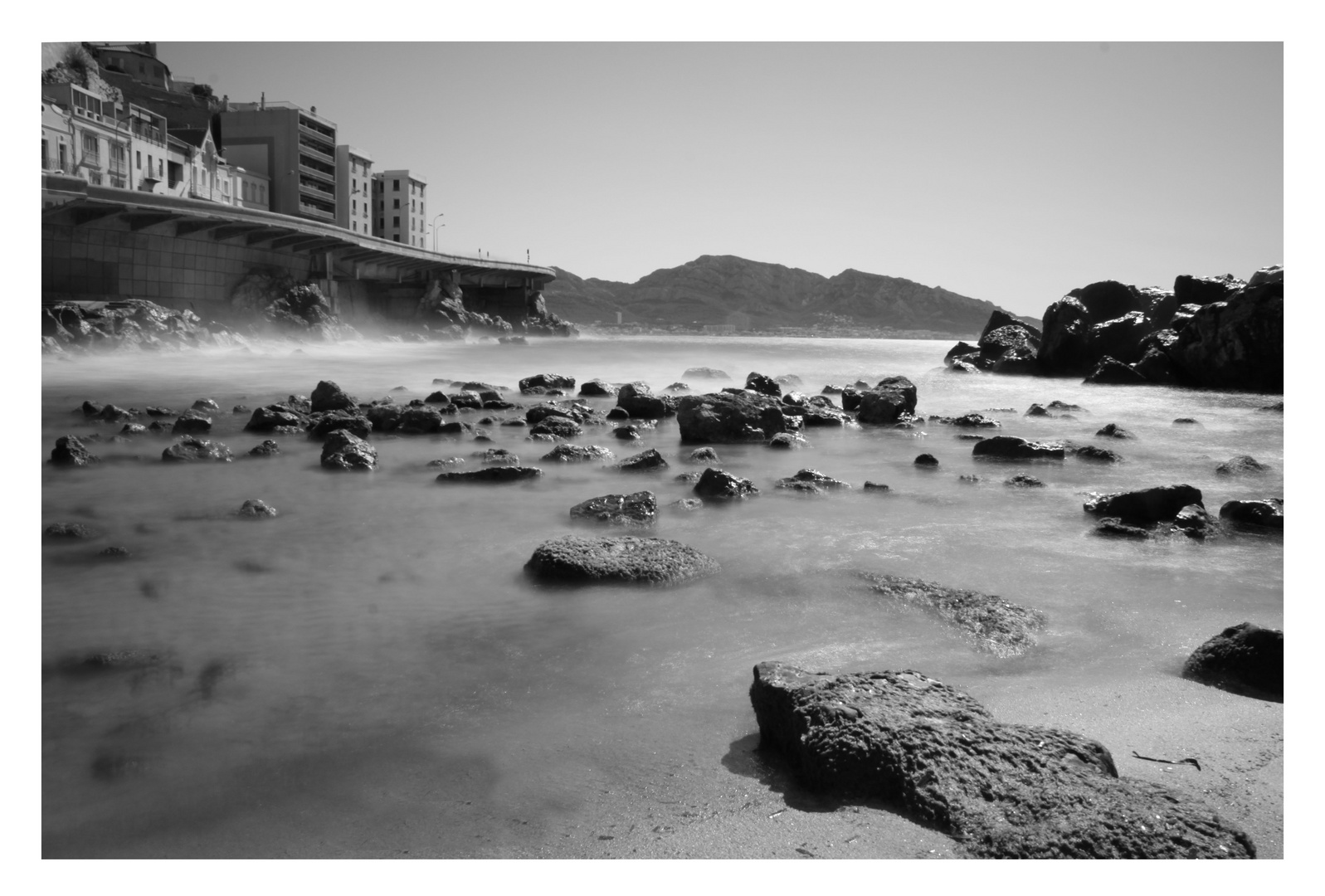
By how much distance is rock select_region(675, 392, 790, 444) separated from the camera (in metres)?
12.1

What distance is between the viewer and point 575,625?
15.0 ft

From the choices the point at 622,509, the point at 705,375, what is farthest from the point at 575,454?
the point at 705,375

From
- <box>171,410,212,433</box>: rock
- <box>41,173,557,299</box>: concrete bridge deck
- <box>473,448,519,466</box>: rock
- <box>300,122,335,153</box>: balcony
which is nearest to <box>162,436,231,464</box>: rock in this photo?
<box>171,410,212,433</box>: rock

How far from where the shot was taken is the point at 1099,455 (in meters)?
11.0

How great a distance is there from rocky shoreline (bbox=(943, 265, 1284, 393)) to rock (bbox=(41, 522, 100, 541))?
21.3m

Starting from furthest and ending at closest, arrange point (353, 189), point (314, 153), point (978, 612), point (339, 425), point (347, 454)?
point (353, 189)
point (314, 153)
point (339, 425)
point (347, 454)
point (978, 612)

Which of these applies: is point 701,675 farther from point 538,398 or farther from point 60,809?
point 538,398

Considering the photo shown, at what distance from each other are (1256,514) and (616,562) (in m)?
4.75

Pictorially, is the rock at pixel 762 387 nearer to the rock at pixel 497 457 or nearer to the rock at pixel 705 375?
the rock at pixel 705 375

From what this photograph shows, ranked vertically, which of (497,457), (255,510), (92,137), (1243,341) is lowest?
(255,510)

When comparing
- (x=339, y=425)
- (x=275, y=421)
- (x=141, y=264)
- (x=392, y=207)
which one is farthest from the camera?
(x=392, y=207)

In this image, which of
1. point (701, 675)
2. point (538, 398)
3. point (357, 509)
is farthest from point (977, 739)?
point (538, 398)

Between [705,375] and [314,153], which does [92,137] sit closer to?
[314,153]

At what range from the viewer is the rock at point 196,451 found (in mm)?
9484
